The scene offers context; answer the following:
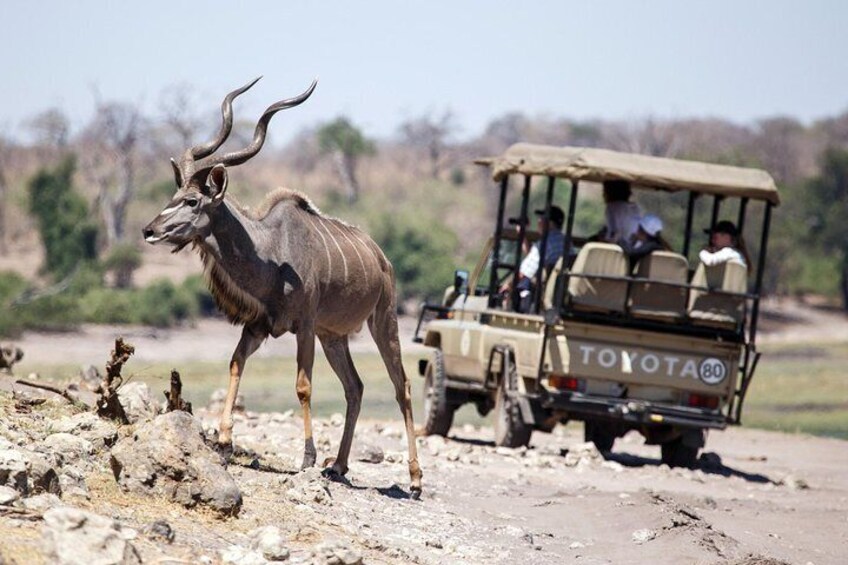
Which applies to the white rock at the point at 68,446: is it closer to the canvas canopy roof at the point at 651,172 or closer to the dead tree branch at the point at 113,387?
the dead tree branch at the point at 113,387

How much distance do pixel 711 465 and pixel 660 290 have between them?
254 cm

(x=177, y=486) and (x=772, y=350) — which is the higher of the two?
(x=177, y=486)

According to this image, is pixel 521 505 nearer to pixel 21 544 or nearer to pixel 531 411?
pixel 531 411

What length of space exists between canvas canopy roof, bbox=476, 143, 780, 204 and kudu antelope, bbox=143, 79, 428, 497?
340cm

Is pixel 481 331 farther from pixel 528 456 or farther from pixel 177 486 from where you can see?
pixel 177 486

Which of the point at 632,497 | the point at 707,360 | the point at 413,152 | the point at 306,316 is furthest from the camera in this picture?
the point at 413,152

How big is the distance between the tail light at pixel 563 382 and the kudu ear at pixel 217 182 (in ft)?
15.9

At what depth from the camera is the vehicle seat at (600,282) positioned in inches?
555

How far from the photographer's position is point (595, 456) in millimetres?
15398

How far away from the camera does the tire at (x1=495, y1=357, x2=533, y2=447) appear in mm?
14984

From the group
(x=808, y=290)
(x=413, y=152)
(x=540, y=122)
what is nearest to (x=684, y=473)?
(x=808, y=290)

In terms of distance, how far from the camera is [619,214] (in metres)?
15.2

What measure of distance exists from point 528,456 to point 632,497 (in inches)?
109

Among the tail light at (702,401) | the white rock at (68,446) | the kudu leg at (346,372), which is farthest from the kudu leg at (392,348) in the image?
the tail light at (702,401)
